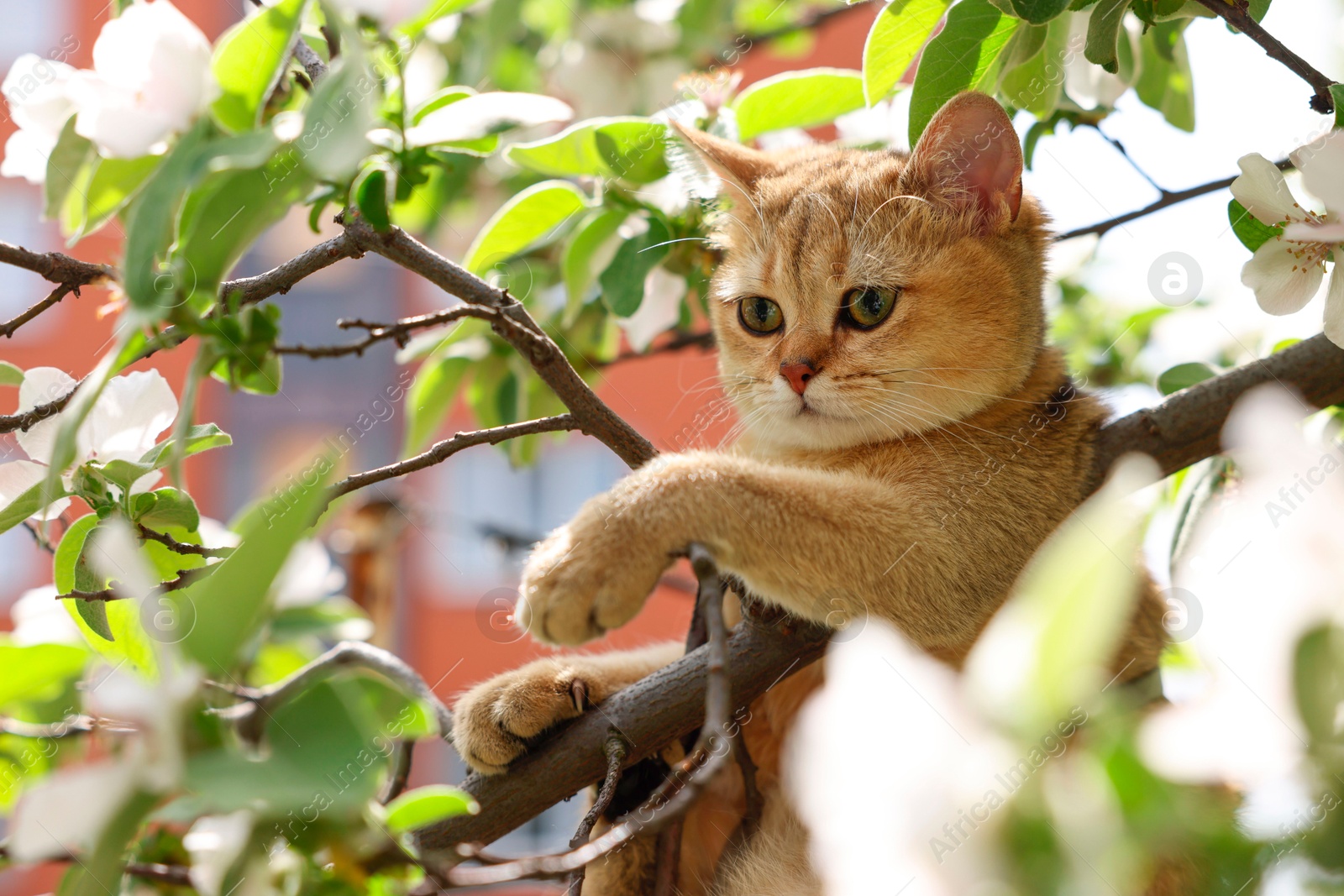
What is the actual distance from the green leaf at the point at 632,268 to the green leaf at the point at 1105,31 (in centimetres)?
67

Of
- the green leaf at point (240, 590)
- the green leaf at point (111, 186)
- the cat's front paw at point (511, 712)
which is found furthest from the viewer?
the cat's front paw at point (511, 712)

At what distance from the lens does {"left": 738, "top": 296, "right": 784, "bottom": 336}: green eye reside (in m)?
1.59

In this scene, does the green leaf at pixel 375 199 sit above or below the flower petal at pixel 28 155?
below

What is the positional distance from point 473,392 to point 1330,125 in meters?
1.43

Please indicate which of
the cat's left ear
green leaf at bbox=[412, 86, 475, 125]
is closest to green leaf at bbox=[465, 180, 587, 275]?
green leaf at bbox=[412, 86, 475, 125]

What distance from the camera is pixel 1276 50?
104 cm

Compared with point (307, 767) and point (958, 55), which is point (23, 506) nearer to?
point (307, 767)

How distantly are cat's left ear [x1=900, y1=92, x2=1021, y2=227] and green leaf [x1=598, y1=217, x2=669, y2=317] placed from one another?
397mm

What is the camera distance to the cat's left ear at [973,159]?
1.33m

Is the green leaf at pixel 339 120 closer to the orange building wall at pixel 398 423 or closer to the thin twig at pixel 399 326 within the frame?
the thin twig at pixel 399 326

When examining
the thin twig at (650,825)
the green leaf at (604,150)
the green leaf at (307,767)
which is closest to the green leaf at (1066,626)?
the thin twig at (650,825)

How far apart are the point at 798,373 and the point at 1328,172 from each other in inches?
27.7

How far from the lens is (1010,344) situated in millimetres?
1490

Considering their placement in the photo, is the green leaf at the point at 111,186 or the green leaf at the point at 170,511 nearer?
the green leaf at the point at 111,186
